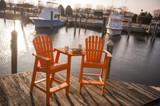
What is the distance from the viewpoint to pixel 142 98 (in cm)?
296

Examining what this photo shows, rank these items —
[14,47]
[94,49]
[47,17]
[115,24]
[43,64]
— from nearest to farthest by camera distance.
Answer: [43,64]
[94,49]
[14,47]
[115,24]
[47,17]

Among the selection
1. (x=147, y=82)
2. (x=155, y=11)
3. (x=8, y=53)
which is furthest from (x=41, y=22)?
(x=155, y=11)

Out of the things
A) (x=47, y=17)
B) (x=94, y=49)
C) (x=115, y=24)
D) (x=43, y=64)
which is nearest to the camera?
(x=43, y=64)

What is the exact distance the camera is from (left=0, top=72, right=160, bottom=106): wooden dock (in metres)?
2.48

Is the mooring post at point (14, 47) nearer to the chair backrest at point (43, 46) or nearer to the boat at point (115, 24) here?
the chair backrest at point (43, 46)

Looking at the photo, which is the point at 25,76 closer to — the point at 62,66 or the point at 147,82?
the point at 62,66

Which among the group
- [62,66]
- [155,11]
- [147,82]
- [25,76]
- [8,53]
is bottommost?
[147,82]

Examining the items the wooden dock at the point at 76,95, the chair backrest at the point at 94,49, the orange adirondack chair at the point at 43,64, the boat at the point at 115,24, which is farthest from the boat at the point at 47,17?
the orange adirondack chair at the point at 43,64

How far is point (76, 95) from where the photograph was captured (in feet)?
9.11

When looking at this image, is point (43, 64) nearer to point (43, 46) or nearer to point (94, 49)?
point (43, 46)

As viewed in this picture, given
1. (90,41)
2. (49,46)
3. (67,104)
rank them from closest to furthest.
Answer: (67,104), (49,46), (90,41)

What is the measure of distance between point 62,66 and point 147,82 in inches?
205

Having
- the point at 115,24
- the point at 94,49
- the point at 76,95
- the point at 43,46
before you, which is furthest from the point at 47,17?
the point at 76,95

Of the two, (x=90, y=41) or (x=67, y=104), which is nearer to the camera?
(x=67, y=104)
